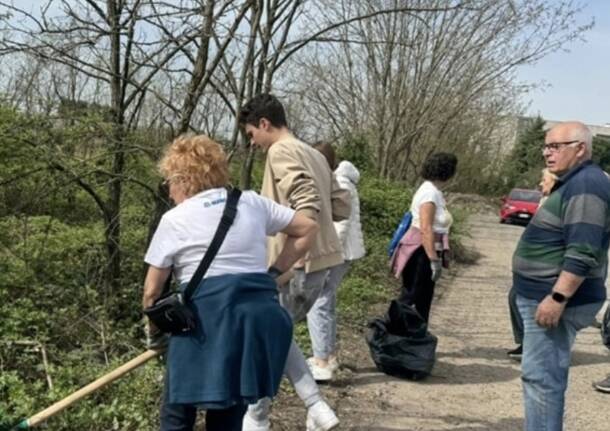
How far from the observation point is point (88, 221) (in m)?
7.27

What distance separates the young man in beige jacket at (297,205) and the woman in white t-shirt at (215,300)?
1.92 feet

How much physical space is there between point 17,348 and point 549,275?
3710 mm

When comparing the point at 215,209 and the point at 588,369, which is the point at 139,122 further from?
the point at 588,369

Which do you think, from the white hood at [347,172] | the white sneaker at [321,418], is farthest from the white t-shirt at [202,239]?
the white hood at [347,172]

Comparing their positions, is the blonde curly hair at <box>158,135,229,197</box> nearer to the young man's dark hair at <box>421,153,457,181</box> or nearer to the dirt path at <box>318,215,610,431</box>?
the dirt path at <box>318,215,610,431</box>

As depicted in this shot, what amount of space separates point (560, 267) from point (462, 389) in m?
2.25

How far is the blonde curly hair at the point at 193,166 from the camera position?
2.99 metres

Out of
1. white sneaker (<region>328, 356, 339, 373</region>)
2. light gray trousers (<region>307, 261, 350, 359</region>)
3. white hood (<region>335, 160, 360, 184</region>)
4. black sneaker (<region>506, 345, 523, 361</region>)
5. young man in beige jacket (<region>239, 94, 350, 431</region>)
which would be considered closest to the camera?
young man in beige jacket (<region>239, 94, 350, 431</region>)

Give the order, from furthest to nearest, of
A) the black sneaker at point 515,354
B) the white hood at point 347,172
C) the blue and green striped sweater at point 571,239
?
the black sneaker at point 515,354, the white hood at point 347,172, the blue and green striped sweater at point 571,239

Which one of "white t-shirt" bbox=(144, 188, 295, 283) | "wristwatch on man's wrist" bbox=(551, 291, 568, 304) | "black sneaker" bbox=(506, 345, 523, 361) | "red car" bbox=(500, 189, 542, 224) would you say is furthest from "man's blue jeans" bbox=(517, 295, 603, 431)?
"red car" bbox=(500, 189, 542, 224)

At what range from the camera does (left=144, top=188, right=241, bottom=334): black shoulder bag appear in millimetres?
2818

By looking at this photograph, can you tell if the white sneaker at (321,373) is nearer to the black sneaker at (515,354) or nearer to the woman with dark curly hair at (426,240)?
the woman with dark curly hair at (426,240)

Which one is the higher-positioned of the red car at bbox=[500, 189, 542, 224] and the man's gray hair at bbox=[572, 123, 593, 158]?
the man's gray hair at bbox=[572, 123, 593, 158]

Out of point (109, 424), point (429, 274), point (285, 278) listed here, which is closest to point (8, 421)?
point (109, 424)
